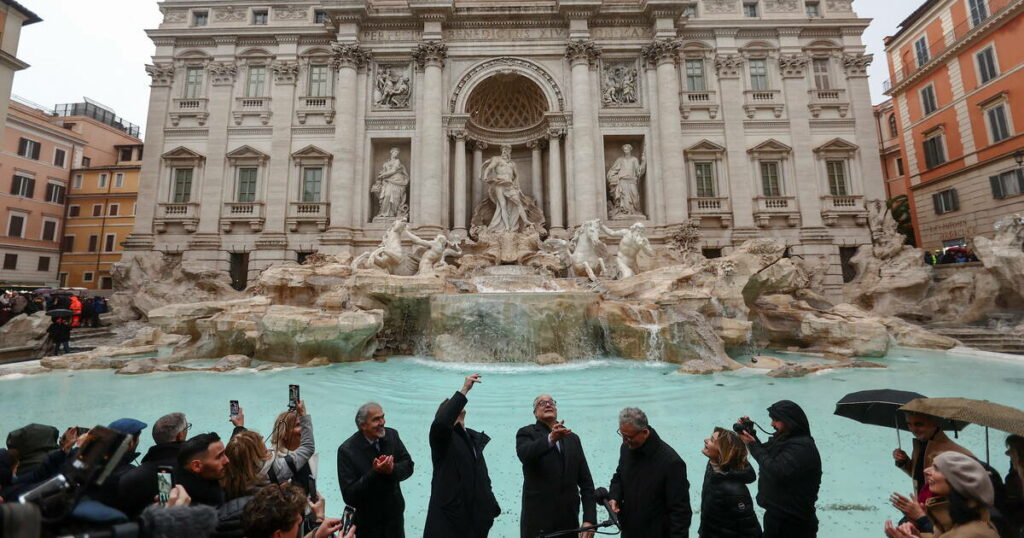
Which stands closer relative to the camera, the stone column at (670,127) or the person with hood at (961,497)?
the person with hood at (961,497)

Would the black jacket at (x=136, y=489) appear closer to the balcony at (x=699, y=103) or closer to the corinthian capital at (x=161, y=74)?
the balcony at (x=699, y=103)

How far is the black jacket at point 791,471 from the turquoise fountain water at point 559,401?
0.91 meters

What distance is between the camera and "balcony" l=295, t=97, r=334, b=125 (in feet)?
61.5

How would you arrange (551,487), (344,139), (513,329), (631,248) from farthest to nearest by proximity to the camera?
(344,139) < (631,248) < (513,329) < (551,487)

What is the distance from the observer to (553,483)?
230 cm

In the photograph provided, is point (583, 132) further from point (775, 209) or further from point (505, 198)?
point (775, 209)

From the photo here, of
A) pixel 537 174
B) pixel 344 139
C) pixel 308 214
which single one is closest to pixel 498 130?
pixel 537 174

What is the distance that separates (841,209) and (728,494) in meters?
20.6

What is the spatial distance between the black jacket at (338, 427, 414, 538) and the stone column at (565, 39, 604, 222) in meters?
15.5

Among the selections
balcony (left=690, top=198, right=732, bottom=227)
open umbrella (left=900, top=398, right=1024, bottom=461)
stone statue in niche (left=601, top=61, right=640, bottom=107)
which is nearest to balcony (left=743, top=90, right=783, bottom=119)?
balcony (left=690, top=198, right=732, bottom=227)

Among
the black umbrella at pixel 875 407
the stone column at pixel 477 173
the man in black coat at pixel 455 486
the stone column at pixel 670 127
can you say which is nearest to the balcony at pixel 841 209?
the stone column at pixel 670 127

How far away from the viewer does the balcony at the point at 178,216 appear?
1811 cm

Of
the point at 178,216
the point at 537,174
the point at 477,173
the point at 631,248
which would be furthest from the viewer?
A: the point at 477,173

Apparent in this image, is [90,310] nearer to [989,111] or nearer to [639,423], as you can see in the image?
[639,423]
